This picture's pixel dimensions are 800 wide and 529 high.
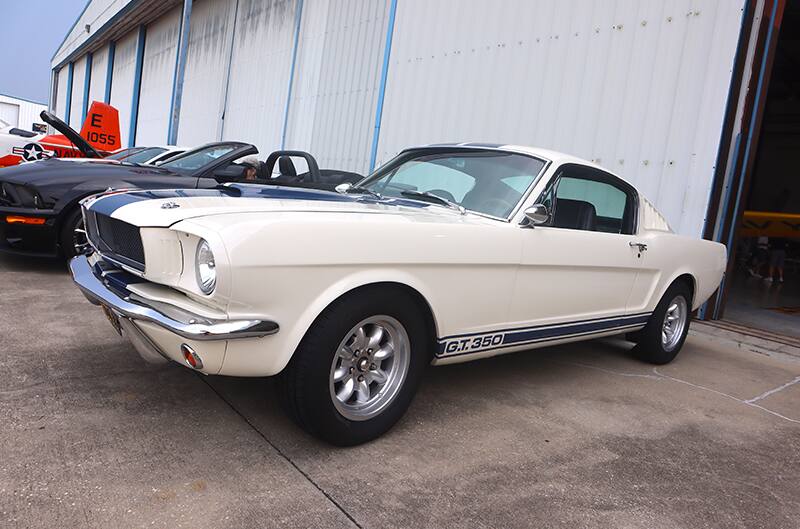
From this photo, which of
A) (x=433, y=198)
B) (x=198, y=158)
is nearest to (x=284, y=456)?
(x=433, y=198)

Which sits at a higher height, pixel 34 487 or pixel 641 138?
pixel 641 138

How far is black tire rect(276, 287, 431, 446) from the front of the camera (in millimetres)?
2230

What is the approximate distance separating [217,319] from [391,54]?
8.07 m

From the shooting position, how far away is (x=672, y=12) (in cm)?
618

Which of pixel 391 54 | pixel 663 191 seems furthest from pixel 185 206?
pixel 391 54

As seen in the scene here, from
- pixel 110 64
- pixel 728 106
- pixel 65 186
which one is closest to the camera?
pixel 65 186

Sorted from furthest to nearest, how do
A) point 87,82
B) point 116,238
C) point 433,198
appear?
1. point 87,82
2. point 433,198
3. point 116,238

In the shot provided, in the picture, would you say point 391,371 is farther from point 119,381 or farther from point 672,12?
point 672,12

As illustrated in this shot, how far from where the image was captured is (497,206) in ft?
10.3

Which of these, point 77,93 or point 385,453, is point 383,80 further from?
point 77,93

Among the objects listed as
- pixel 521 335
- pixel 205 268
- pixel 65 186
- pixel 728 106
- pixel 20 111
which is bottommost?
pixel 521 335

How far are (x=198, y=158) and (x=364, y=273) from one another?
171 inches

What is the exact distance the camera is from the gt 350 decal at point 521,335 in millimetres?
2752

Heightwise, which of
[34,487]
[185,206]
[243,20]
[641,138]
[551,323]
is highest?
[243,20]
